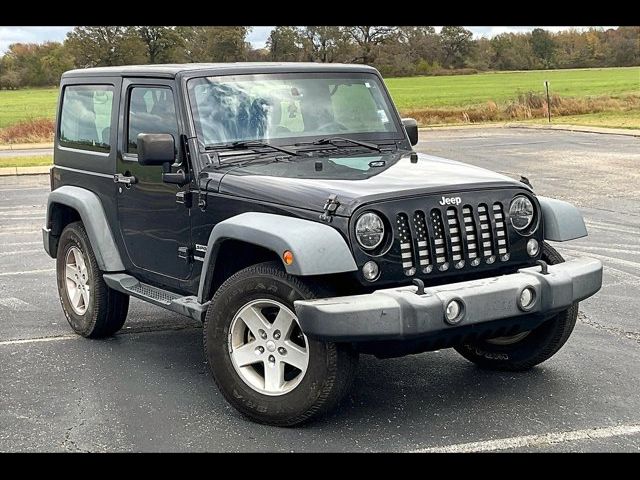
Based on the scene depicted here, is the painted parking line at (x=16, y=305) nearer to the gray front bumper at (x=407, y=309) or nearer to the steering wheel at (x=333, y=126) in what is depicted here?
the steering wheel at (x=333, y=126)

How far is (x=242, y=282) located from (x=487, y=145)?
74.2 feet

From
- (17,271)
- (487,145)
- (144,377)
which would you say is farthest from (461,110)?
(144,377)

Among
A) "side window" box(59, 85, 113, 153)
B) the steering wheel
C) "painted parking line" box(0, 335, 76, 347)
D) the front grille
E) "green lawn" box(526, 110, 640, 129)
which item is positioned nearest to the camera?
the front grille

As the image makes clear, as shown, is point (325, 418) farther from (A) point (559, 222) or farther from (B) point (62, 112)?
(B) point (62, 112)

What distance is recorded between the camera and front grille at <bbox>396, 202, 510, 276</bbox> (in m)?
4.88

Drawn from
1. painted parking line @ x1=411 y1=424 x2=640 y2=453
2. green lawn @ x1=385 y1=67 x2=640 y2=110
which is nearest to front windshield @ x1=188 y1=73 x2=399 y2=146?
painted parking line @ x1=411 y1=424 x2=640 y2=453

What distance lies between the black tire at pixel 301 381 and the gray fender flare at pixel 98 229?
5.22 feet

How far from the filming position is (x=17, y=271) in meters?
9.68

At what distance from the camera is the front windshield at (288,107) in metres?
5.88

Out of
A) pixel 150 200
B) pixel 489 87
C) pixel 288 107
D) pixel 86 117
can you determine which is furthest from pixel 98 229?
pixel 489 87

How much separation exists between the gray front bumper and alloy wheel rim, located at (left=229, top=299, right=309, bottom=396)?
338 millimetres

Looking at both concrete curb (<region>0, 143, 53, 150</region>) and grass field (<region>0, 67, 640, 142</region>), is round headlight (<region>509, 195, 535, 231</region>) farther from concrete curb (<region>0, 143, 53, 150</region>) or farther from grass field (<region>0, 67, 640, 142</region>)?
concrete curb (<region>0, 143, 53, 150</region>)

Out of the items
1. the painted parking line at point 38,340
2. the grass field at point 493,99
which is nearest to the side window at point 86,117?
the painted parking line at point 38,340

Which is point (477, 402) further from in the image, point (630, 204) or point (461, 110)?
point (461, 110)
